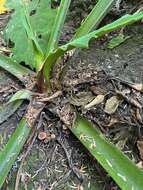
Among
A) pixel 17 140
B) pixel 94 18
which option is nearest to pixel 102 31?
pixel 94 18

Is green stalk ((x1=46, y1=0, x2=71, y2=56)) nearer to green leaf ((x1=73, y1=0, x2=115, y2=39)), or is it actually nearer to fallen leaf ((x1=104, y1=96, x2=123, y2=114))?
green leaf ((x1=73, y1=0, x2=115, y2=39))

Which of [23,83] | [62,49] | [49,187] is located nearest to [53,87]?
[23,83]

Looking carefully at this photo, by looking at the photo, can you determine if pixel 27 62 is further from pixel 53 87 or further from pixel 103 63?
pixel 103 63

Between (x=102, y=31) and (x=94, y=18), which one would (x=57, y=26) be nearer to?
(x=94, y=18)

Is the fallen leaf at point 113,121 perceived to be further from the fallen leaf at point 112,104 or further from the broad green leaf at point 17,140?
the broad green leaf at point 17,140

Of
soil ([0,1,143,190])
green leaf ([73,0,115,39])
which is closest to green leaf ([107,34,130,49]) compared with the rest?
soil ([0,1,143,190])

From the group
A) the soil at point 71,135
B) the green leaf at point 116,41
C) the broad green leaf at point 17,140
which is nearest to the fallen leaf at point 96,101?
the soil at point 71,135
